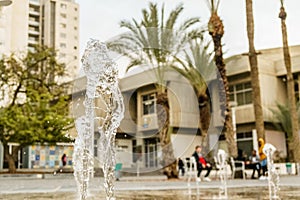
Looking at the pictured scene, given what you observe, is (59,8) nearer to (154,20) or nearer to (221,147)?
(221,147)

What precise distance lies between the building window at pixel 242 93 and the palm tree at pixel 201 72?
8.73 ft

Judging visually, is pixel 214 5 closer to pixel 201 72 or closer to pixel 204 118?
pixel 201 72

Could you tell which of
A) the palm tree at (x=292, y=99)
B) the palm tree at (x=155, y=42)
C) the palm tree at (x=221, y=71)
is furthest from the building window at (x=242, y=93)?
the palm tree at (x=155, y=42)

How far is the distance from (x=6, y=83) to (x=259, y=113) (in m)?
13.1

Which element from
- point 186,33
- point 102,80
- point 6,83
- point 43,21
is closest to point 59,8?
point 43,21

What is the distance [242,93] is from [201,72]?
11.7ft

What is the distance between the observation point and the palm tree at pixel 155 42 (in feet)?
60.4

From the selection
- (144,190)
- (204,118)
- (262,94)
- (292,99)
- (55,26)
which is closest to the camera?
(144,190)

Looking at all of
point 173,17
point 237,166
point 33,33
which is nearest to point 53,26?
point 33,33

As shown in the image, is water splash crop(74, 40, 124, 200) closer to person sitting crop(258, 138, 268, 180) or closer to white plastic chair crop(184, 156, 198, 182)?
white plastic chair crop(184, 156, 198, 182)

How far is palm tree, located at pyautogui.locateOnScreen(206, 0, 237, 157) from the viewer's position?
720 inches

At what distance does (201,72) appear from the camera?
81.4ft

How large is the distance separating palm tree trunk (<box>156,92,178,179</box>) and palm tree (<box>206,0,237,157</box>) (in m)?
2.44

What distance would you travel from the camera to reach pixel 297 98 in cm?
2623
